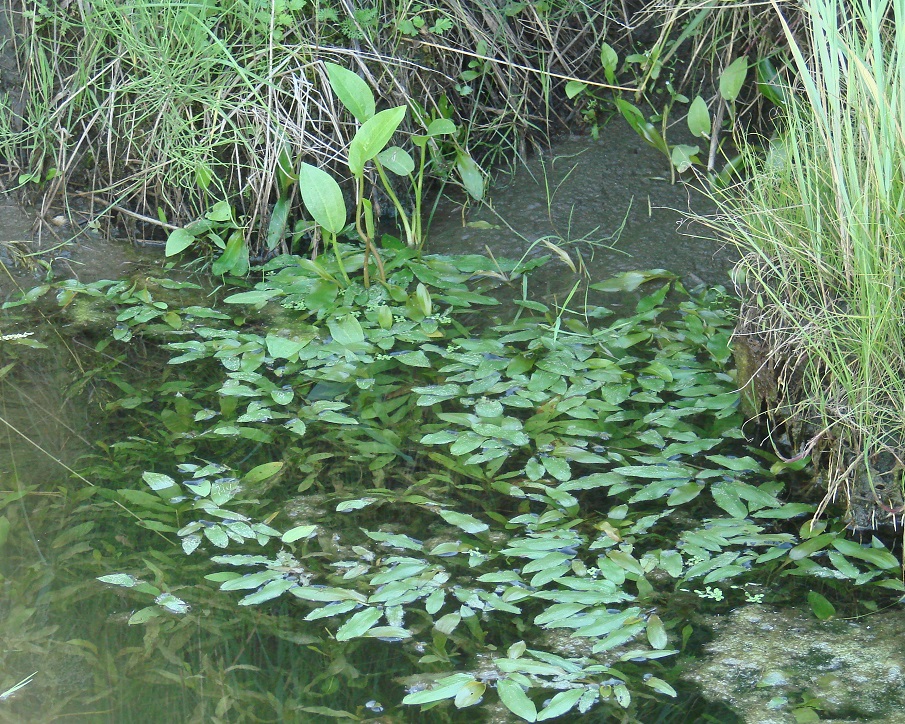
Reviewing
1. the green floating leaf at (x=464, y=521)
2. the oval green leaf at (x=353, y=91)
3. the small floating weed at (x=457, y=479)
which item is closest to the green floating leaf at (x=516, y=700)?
the small floating weed at (x=457, y=479)

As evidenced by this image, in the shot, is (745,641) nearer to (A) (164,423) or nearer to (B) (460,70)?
(A) (164,423)

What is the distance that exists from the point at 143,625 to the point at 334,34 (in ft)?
6.82

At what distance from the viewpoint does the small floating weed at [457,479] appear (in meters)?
1.69

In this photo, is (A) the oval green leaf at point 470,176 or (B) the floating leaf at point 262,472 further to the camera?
(A) the oval green leaf at point 470,176

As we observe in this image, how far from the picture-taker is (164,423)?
2.31 meters

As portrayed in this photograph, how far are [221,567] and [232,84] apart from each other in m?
1.70

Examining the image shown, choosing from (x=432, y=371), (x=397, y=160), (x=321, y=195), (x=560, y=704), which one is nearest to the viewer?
(x=560, y=704)

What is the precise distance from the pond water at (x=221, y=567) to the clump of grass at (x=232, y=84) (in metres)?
0.47

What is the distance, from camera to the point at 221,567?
6.10 feet

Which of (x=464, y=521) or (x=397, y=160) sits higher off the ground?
(x=397, y=160)

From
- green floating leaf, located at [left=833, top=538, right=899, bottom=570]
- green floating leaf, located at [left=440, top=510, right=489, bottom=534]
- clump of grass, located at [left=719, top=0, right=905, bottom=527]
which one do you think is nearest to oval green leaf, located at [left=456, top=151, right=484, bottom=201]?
clump of grass, located at [left=719, top=0, right=905, bottom=527]

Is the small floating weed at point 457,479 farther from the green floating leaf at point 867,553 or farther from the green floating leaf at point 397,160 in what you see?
the green floating leaf at point 397,160

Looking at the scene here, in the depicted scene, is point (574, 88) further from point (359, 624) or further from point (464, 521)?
point (359, 624)

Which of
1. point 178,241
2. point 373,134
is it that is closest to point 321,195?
point 373,134
